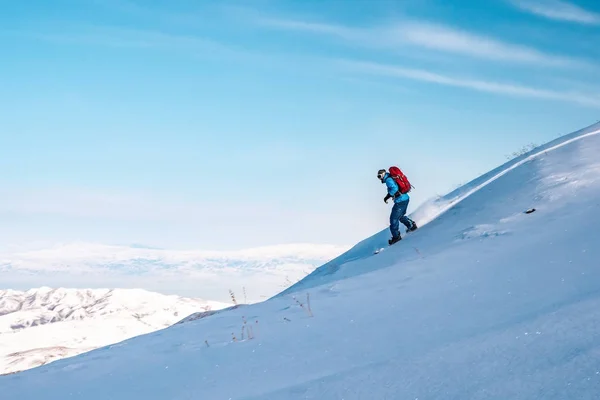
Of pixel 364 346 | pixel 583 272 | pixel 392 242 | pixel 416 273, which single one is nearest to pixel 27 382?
pixel 364 346

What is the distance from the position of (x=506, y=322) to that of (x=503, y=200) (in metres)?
7.78

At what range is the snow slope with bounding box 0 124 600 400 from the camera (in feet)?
9.63

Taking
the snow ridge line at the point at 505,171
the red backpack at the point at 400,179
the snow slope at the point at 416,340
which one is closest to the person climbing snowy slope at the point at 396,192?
the red backpack at the point at 400,179

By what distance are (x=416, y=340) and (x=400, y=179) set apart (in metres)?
8.99

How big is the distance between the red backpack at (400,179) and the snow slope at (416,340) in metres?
3.90

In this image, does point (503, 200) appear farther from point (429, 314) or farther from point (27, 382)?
point (27, 382)

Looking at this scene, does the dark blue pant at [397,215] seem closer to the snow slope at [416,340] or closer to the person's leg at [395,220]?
the person's leg at [395,220]

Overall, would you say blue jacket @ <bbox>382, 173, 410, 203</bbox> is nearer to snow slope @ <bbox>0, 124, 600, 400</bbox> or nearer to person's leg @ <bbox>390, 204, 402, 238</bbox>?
person's leg @ <bbox>390, 204, 402, 238</bbox>

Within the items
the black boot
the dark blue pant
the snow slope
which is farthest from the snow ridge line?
the snow slope

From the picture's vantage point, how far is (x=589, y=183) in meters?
9.72

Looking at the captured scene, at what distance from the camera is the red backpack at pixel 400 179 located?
1255 centimetres

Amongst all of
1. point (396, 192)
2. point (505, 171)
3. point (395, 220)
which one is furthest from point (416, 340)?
point (505, 171)

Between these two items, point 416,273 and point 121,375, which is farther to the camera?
point 416,273

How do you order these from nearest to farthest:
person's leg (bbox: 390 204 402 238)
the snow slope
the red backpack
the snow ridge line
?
the snow slope
the red backpack
person's leg (bbox: 390 204 402 238)
the snow ridge line
